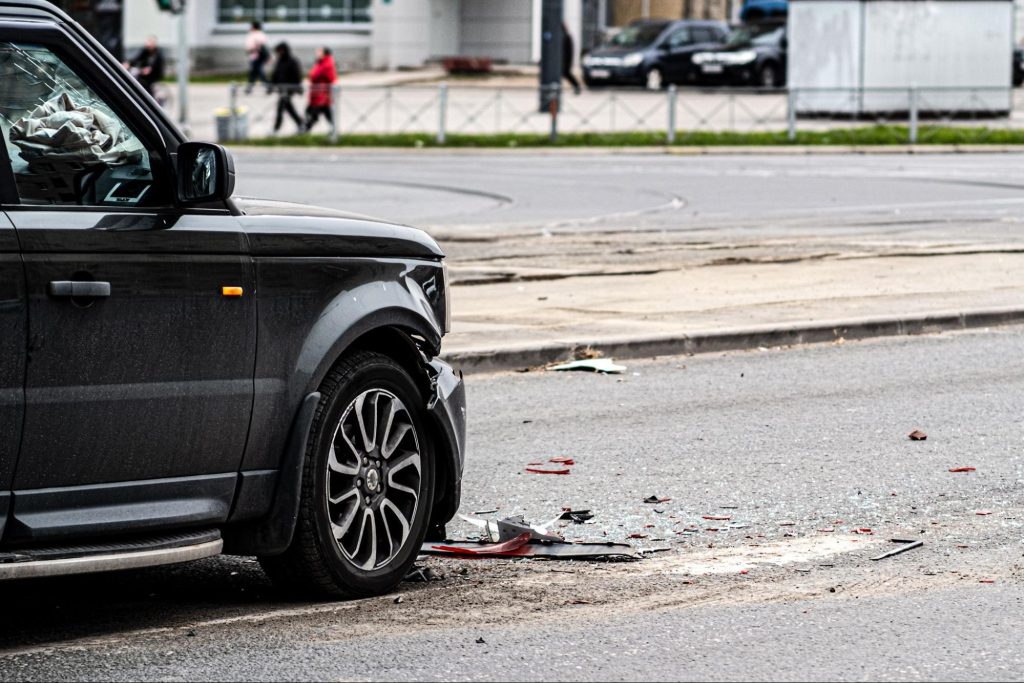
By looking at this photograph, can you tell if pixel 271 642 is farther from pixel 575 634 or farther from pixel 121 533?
pixel 575 634

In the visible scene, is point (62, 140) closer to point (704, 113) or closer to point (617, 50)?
point (704, 113)

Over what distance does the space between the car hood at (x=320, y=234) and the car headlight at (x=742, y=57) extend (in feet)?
138

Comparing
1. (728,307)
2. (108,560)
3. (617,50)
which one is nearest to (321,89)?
(617,50)

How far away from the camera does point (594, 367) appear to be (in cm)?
1116

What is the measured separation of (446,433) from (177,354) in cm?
119

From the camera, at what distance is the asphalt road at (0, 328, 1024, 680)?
5078 mm

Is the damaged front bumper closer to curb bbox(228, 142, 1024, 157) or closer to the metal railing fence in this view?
curb bbox(228, 142, 1024, 157)

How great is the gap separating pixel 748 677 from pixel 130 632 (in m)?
1.81

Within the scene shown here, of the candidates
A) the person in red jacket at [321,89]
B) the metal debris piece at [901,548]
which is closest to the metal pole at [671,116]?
the person in red jacket at [321,89]

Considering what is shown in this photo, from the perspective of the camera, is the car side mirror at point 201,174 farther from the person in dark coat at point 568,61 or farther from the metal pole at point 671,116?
the person in dark coat at point 568,61

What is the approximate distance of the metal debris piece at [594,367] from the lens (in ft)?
36.4

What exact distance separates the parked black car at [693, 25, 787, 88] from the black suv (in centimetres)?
4237

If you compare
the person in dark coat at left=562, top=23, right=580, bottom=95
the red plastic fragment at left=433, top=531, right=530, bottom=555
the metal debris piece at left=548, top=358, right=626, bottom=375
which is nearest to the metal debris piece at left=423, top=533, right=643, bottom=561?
the red plastic fragment at left=433, top=531, right=530, bottom=555

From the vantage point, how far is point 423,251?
6.14 m
